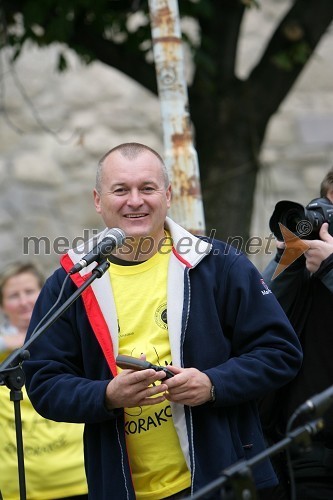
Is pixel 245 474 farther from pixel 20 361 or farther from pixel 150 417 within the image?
pixel 20 361

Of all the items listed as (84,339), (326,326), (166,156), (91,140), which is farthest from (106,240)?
(91,140)

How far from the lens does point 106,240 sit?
10.2 ft

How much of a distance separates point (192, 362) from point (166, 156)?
1.52 metres

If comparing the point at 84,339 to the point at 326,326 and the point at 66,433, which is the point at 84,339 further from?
the point at 66,433

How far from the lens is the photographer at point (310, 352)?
3.33 meters

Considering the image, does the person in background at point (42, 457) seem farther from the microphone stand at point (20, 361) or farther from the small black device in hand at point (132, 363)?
the small black device in hand at point (132, 363)

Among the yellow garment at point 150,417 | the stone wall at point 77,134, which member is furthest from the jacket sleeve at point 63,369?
the stone wall at point 77,134

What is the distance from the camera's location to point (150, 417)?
3176mm

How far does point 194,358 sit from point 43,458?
52.4 inches

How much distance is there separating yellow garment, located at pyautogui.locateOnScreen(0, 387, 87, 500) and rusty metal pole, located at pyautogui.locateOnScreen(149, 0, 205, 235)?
1.08 m

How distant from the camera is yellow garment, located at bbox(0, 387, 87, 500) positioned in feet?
13.6

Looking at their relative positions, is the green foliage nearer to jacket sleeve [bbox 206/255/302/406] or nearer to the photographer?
the photographer

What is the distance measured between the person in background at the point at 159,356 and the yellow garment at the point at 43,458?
986 mm

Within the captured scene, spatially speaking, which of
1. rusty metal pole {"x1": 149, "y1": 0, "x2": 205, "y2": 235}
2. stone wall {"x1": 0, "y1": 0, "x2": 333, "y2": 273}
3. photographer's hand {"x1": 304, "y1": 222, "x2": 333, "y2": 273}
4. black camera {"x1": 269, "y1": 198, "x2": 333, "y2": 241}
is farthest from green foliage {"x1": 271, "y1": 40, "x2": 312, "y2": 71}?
photographer's hand {"x1": 304, "y1": 222, "x2": 333, "y2": 273}
